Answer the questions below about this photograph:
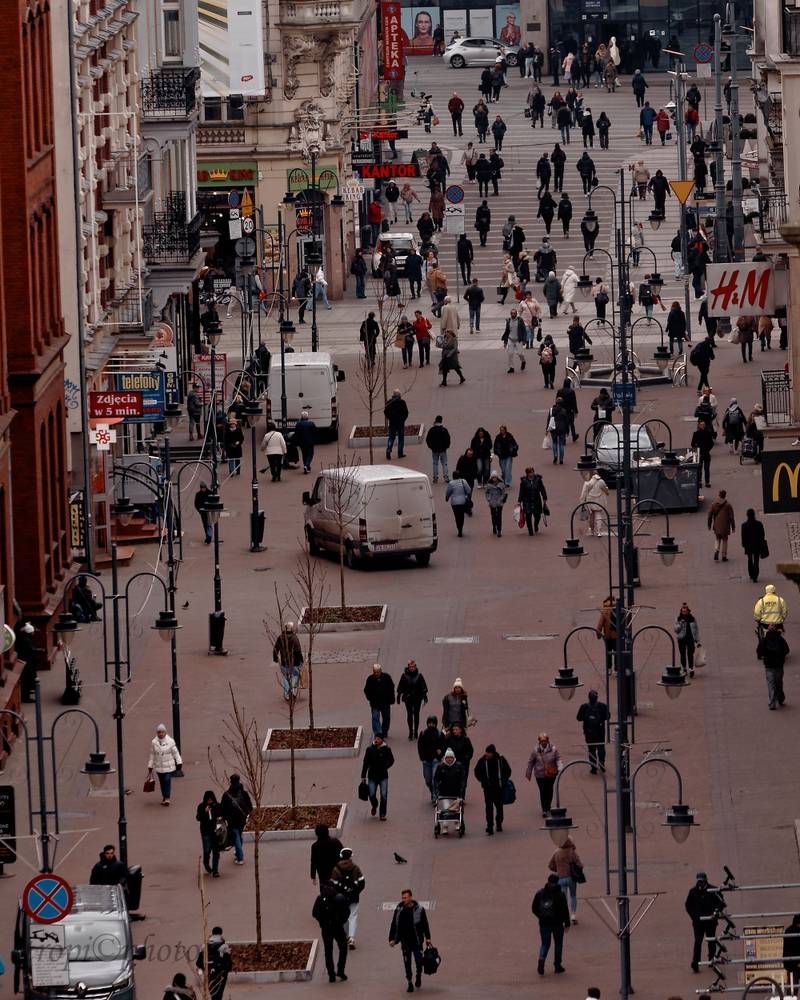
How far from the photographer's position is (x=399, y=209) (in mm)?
104750

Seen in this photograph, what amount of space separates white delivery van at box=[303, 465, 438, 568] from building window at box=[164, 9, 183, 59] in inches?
968


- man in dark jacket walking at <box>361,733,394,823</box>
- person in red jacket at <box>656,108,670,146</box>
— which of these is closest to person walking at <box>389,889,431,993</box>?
man in dark jacket walking at <box>361,733,394,823</box>

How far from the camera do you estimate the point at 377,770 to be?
42500 millimetres

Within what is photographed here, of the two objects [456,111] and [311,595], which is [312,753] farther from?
[456,111]

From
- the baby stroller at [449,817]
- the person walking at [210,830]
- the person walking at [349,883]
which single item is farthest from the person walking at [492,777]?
the person walking at [349,883]

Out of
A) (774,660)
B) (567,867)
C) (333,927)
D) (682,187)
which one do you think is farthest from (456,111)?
(333,927)

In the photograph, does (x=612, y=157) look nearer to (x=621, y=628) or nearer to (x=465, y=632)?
(x=465, y=632)

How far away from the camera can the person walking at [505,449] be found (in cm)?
6334

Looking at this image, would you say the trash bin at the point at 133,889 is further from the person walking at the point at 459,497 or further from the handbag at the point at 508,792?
the person walking at the point at 459,497

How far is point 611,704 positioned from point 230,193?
150ft

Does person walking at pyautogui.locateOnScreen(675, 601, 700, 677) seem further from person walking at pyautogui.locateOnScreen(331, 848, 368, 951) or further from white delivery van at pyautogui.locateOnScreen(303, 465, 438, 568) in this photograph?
person walking at pyautogui.locateOnScreen(331, 848, 368, 951)

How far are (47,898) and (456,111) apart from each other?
8397 cm

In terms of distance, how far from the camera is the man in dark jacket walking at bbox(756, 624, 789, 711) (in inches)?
1859

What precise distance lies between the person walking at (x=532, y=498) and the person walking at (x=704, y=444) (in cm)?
402
